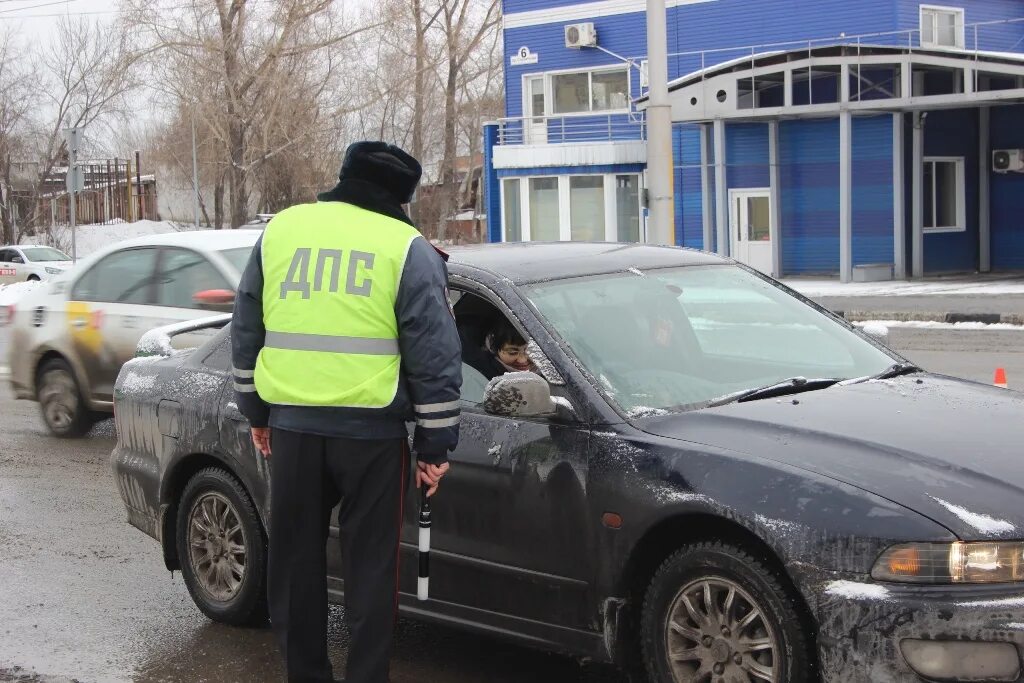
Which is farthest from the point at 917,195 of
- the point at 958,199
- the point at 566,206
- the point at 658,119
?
the point at 658,119

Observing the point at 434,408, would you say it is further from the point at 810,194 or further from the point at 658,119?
the point at 810,194

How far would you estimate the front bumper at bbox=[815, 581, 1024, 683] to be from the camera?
11.5 ft

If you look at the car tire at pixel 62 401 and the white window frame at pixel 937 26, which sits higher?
the white window frame at pixel 937 26

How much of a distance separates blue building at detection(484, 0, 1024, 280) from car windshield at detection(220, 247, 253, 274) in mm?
18337

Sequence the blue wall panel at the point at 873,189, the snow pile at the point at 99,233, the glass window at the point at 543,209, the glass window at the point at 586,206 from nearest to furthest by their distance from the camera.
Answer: the blue wall panel at the point at 873,189 < the glass window at the point at 586,206 < the glass window at the point at 543,209 < the snow pile at the point at 99,233

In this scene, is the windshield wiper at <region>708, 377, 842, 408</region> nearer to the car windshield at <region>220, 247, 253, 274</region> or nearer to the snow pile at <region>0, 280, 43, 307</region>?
the car windshield at <region>220, 247, 253, 274</region>

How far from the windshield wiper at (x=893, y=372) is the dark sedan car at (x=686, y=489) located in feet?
0.06

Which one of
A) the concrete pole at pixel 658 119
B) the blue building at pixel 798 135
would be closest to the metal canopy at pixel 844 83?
the blue building at pixel 798 135

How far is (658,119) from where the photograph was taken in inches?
661

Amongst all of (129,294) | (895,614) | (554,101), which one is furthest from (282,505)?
(554,101)

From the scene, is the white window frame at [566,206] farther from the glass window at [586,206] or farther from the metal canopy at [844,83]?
the metal canopy at [844,83]

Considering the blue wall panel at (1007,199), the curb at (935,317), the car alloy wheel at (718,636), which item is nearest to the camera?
the car alloy wheel at (718,636)

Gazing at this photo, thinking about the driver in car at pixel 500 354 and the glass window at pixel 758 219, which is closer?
the driver in car at pixel 500 354

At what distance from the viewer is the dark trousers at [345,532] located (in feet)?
13.5
